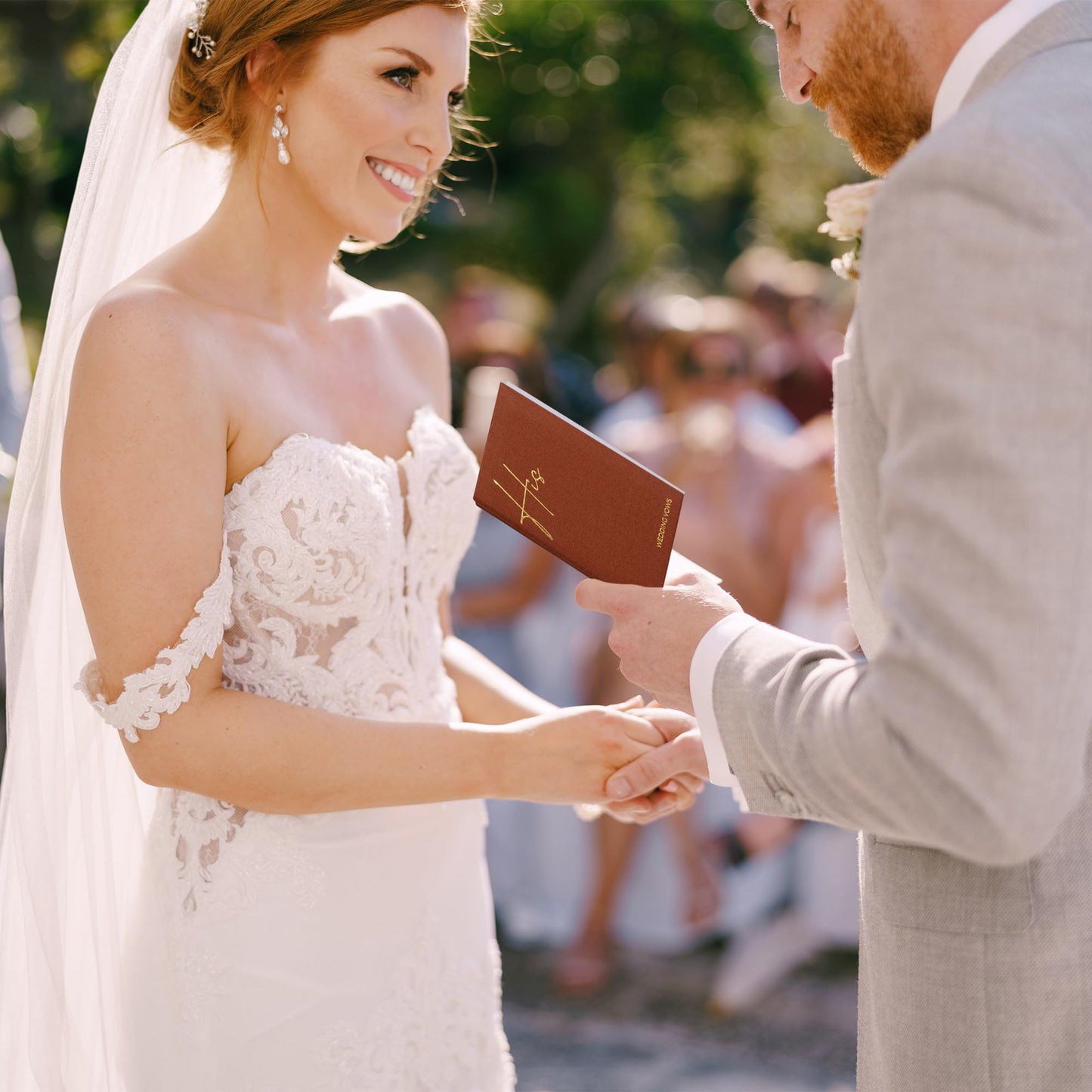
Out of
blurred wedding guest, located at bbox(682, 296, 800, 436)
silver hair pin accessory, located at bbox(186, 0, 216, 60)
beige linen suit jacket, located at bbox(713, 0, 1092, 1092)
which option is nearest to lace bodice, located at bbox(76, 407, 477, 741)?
silver hair pin accessory, located at bbox(186, 0, 216, 60)

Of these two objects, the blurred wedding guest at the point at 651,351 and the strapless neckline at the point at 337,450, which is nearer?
the strapless neckline at the point at 337,450

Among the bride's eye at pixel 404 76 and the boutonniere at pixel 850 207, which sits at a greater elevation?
the bride's eye at pixel 404 76

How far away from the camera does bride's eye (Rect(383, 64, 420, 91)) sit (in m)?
2.20

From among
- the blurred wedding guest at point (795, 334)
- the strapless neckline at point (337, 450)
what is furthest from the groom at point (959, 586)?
the blurred wedding guest at point (795, 334)

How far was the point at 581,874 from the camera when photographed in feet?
17.9

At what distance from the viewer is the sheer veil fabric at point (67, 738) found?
215cm

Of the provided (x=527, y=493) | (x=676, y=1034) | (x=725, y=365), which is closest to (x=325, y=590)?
(x=527, y=493)

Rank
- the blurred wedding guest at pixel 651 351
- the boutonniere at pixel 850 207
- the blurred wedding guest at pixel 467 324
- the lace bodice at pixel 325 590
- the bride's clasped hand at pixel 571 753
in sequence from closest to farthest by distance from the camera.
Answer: the boutonniere at pixel 850 207 → the lace bodice at pixel 325 590 → the bride's clasped hand at pixel 571 753 → the blurred wedding guest at pixel 651 351 → the blurred wedding guest at pixel 467 324

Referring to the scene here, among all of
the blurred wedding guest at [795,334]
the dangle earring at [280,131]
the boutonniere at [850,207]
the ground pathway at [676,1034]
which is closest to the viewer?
the boutonniere at [850,207]

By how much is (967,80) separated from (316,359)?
1235 millimetres

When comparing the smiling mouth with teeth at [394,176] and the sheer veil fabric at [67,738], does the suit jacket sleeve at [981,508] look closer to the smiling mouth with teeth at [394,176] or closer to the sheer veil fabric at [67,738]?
the smiling mouth with teeth at [394,176]

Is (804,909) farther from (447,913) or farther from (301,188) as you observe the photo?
(301,188)

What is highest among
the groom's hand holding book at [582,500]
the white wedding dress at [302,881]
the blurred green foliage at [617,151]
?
the groom's hand holding book at [582,500]

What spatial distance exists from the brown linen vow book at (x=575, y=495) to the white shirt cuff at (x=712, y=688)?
0.26m
